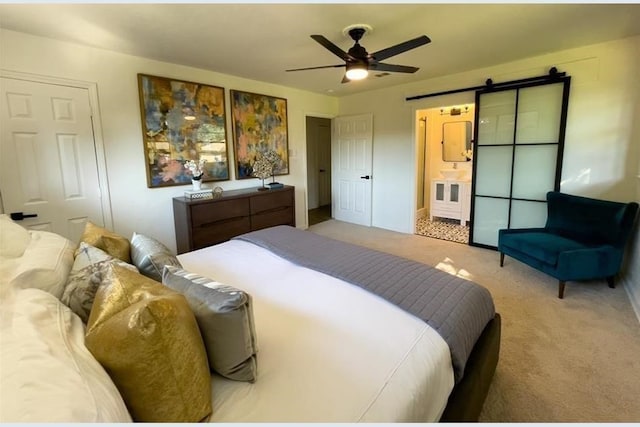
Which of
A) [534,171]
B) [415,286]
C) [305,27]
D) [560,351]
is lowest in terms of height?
[560,351]

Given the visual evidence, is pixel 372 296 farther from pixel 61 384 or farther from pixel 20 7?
pixel 20 7

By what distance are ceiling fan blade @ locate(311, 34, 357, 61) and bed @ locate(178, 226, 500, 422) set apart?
1523 millimetres

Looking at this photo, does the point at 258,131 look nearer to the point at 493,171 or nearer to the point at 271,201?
the point at 271,201

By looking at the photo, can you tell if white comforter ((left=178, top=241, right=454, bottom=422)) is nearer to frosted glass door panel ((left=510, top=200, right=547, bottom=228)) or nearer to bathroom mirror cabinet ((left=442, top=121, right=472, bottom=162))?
frosted glass door panel ((left=510, top=200, right=547, bottom=228))

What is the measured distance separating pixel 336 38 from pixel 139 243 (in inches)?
94.1

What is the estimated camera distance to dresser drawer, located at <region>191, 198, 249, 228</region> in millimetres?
3383

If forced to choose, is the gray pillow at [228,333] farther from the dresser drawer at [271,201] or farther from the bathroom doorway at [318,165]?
the bathroom doorway at [318,165]

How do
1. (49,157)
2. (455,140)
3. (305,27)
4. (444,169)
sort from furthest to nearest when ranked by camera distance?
1. (444,169)
2. (455,140)
3. (49,157)
4. (305,27)

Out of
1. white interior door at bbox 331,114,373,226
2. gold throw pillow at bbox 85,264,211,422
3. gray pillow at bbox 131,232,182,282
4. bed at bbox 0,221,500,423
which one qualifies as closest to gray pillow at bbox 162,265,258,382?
bed at bbox 0,221,500,423

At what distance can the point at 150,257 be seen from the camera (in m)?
1.43

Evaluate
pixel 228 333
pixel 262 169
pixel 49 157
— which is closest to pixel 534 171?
pixel 262 169

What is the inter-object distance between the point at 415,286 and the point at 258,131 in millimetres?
3519

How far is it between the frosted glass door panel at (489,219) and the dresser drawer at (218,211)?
10.6 ft

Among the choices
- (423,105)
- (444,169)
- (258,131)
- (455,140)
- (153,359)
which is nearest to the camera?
(153,359)
